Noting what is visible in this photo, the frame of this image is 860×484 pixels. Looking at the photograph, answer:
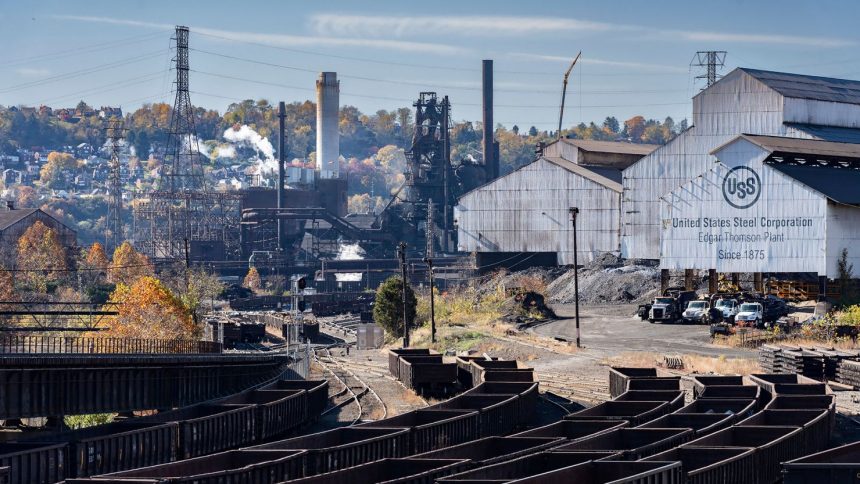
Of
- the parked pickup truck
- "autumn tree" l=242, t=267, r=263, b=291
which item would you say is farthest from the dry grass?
"autumn tree" l=242, t=267, r=263, b=291

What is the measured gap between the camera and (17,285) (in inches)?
4685

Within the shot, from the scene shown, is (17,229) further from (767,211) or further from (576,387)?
(576,387)

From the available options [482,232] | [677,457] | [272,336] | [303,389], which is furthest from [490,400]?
[482,232]

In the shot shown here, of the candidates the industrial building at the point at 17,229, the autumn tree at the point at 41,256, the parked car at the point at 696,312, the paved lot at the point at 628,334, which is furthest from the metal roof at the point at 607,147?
the industrial building at the point at 17,229

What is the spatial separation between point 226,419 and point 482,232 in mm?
69971

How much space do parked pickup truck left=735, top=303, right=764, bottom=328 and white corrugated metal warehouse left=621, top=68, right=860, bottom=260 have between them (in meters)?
15.4

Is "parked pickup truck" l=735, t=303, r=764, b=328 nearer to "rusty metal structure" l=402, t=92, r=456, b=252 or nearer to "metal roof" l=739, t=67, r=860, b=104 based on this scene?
"metal roof" l=739, t=67, r=860, b=104

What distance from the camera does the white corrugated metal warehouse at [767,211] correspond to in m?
70.8

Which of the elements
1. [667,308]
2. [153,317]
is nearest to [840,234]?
[667,308]

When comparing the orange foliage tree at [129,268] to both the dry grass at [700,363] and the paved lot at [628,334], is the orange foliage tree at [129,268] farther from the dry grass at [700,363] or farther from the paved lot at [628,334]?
the dry grass at [700,363]

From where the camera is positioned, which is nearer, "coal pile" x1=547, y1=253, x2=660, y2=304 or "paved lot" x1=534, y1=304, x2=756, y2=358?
"paved lot" x1=534, y1=304, x2=756, y2=358

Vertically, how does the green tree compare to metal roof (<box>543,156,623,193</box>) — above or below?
below

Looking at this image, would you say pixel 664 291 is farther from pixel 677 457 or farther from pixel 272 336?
pixel 677 457

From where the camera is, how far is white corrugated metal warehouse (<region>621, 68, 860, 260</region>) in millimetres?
83312
